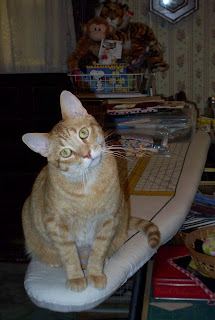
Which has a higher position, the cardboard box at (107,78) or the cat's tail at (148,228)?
the cardboard box at (107,78)

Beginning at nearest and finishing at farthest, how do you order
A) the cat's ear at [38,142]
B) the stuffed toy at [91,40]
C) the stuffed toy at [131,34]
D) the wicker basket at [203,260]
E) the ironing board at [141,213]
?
the ironing board at [141,213] < the cat's ear at [38,142] < the wicker basket at [203,260] < the stuffed toy at [91,40] < the stuffed toy at [131,34]

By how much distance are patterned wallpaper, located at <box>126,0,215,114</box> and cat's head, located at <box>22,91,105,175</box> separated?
105 inches

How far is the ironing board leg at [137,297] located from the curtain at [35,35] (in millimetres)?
2714

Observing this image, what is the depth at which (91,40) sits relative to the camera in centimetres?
307

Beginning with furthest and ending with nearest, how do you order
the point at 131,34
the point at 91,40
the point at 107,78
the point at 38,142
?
the point at 131,34, the point at 91,40, the point at 107,78, the point at 38,142

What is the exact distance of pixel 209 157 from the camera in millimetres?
2154

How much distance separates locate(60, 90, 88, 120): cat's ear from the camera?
1026 mm

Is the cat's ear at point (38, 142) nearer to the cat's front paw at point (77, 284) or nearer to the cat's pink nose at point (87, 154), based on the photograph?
the cat's pink nose at point (87, 154)

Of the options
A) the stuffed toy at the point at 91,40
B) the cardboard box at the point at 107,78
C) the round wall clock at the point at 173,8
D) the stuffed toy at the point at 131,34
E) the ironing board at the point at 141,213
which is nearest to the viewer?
the ironing board at the point at 141,213

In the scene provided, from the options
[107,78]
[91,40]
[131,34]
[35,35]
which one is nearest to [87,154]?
[107,78]

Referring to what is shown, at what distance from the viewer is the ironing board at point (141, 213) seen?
33.6 inches

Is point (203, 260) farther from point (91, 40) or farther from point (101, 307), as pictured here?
point (91, 40)

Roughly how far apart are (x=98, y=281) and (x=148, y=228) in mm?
234

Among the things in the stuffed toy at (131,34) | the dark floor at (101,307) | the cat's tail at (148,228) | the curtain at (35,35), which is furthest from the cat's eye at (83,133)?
the curtain at (35,35)
